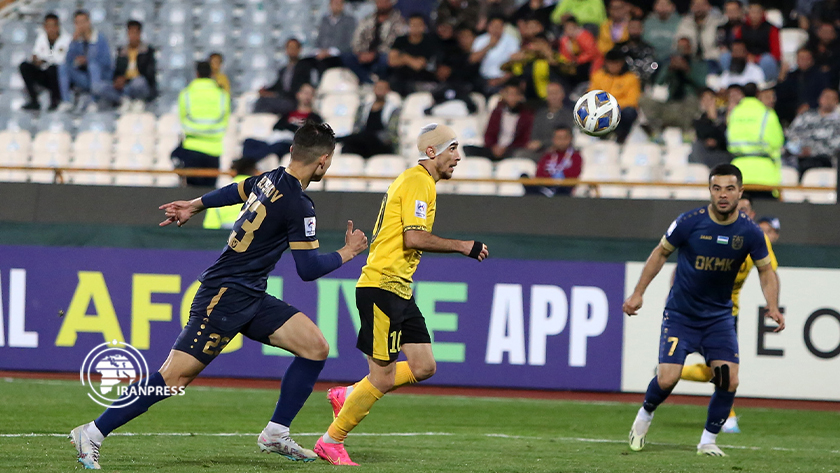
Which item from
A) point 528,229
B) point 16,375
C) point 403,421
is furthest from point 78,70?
point 403,421

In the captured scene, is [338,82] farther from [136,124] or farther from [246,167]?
[246,167]

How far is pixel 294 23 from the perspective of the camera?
18453mm

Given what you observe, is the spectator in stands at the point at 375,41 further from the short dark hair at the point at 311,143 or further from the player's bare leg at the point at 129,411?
the player's bare leg at the point at 129,411

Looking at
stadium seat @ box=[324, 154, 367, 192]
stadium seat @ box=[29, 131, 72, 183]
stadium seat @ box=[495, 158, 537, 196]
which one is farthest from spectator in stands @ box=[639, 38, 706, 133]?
stadium seat @ box=[29, 131, 72, 183]

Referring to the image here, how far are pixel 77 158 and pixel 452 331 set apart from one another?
702 cm

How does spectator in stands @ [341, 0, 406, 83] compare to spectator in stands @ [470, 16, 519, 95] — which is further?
spectator in stands @ [341, 0, 406, 83]

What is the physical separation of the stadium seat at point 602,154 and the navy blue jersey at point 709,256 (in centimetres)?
606

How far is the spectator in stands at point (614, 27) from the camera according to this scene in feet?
52.3

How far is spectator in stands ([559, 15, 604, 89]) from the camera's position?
51.0 ft

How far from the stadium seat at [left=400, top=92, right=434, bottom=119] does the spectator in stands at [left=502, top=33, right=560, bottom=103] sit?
1.19 metres

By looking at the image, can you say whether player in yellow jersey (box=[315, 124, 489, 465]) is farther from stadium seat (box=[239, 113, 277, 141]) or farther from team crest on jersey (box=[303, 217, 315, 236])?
stadium seat (box=[239, 113, 277, 141])


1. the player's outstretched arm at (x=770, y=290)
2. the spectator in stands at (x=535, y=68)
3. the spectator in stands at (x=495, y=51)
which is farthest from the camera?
the spectator in stands at (x=495, y=51)

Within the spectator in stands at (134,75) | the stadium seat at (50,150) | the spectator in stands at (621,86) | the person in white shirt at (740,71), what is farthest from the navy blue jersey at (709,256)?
the spectator in stands at (134,75)

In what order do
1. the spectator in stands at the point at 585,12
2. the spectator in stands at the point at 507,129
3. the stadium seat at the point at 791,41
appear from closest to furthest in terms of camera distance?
the spectator in stands at the point at 507,129 → the stadium seat at the point at 791,41 → the spectator in stands at the point at 585,12
